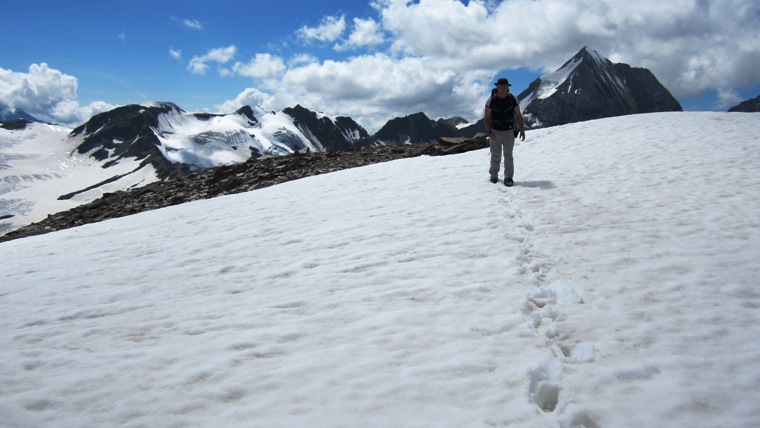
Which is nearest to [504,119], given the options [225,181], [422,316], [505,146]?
[505,146]

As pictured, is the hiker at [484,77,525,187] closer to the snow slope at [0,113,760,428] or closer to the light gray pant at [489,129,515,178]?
the light gray pant at [489,129,515,178]

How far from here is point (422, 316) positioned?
5.29m

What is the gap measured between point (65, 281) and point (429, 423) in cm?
862

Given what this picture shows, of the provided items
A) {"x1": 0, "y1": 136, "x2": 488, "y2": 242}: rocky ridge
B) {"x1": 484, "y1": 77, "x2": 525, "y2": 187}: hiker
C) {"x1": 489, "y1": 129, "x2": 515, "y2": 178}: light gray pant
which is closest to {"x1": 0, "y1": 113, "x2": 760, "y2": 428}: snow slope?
{"x1": 489, "y1": 129, "x2": 515, "y2": 178}: light gray pant

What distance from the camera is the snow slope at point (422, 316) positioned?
12.4ft

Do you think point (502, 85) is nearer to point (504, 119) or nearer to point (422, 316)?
point (504, 119)

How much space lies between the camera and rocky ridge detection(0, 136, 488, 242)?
19.5 metres

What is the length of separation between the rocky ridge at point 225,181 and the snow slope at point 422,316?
28.7 feet

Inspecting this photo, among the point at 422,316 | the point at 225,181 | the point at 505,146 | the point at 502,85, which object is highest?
the point at 502,85

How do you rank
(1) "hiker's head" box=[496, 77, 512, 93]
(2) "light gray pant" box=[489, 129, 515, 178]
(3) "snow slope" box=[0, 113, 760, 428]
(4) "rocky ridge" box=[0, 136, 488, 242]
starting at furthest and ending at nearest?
(4) "rocky ridge" box=[0, 136, 488, 242], (2) "light gray pant" box=[489, 129, 515, 178], (1) "hiker's head" box=[496, 77, 512, 93], (3) "snow slope" box=[0, 113, 760, 428]


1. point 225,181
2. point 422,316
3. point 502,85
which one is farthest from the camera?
point 225,181

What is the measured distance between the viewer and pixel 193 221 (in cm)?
1309

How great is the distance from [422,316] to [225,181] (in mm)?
19268

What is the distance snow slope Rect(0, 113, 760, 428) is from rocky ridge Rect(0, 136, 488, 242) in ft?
28.7
